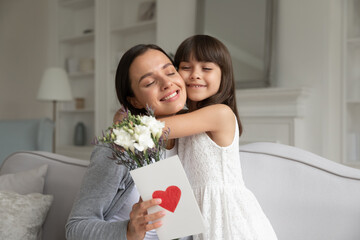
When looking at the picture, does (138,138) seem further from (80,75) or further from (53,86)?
(80,75)

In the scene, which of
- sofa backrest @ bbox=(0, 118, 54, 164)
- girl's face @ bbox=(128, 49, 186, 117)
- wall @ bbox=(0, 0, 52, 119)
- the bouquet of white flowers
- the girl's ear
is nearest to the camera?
the bouquet of white flowers

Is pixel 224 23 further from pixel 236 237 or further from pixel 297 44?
pixel 236 237

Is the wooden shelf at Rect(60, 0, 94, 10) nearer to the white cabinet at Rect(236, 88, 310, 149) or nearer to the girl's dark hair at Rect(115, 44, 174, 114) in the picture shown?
the white cabinet at Rect(236, 88, 310, 149)

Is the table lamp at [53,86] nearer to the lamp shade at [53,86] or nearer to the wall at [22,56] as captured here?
the lamp shade at [53,86]

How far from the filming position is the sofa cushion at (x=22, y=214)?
1540 mm

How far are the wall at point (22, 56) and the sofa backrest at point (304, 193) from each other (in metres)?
4.66

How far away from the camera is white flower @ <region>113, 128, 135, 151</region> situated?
0.85 meters

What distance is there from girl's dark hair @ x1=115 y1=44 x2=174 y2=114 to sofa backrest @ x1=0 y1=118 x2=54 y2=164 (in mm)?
2336

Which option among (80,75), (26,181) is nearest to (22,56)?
(80,75)

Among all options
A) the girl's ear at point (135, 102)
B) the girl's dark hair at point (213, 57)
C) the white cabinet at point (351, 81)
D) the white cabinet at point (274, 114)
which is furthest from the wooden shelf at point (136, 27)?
the girl's ear at point (135, 102)

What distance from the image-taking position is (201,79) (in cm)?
138

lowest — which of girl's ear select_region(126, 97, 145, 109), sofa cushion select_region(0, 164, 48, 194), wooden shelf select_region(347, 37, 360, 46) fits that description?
sofa cushion select_region(0, 164, 48, 194)

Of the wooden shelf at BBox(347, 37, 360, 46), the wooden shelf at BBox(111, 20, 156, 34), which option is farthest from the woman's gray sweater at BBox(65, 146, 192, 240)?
the wooden shelf at BBox(111, 20, 156, 34)

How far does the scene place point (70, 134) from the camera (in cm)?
552
